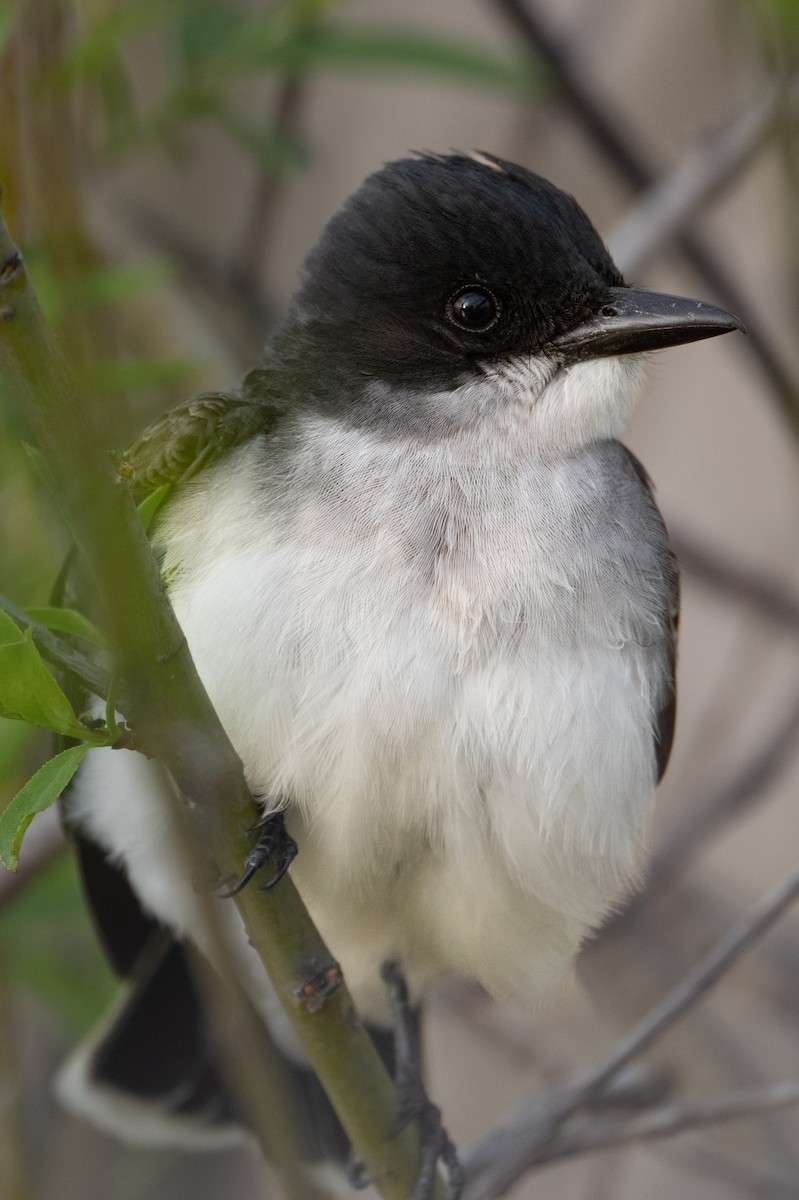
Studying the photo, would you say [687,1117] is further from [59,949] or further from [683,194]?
[683,194]

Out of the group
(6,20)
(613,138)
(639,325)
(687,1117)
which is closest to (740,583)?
(613,138)

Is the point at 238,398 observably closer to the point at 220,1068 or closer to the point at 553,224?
the point at 553,224

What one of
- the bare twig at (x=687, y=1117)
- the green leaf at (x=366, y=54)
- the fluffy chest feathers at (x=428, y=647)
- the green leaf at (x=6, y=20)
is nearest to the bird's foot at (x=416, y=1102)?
the bare twig at (x=687, y=1117)

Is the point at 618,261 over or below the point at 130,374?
over

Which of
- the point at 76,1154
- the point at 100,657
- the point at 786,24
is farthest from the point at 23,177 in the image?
the point at 76,1154

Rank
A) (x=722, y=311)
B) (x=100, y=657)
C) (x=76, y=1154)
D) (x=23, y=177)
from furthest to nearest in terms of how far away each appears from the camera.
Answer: (x=76, y=1154), (x=23, y=177), (x=722, y=311), (x=100, y=657)
